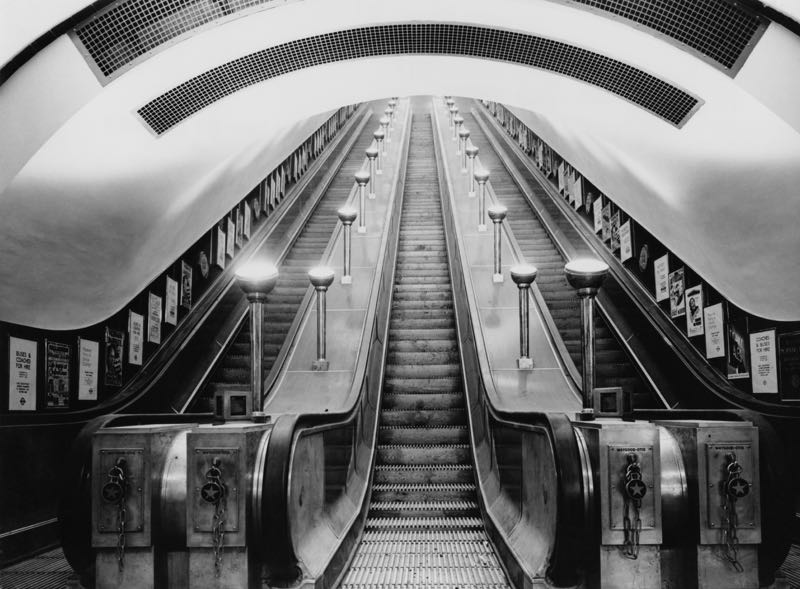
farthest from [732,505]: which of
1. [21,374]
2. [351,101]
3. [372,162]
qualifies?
[372,162]

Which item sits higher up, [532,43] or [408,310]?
[532,43]

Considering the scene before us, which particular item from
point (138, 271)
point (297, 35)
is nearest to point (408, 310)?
point (138, 271)

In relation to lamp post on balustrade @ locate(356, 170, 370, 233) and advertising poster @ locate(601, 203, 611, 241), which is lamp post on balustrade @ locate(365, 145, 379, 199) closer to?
lamp post on balustrade @ locate(356, 170, 370, 233)

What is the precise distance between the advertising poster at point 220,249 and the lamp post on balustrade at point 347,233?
5.12 feet

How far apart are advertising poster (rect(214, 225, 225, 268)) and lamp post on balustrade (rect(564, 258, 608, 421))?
587 centimetres

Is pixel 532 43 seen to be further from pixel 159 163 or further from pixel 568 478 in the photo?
pixel 568 478

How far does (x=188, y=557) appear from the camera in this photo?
11.0 ft

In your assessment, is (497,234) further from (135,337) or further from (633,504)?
(633,504)

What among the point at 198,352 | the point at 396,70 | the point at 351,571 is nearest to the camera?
the point at 351,571

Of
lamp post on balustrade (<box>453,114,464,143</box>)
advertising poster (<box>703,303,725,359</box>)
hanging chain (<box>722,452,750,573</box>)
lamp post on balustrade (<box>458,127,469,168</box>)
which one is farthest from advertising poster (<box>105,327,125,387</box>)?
lamp post on balustrade (<box>453,114,464,143</box>)

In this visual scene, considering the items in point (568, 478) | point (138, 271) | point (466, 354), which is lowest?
point (568, 478)

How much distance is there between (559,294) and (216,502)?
6.12 m

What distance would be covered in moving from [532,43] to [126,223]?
3.84m

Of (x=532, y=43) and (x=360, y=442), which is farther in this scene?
(x=532, y=43)
